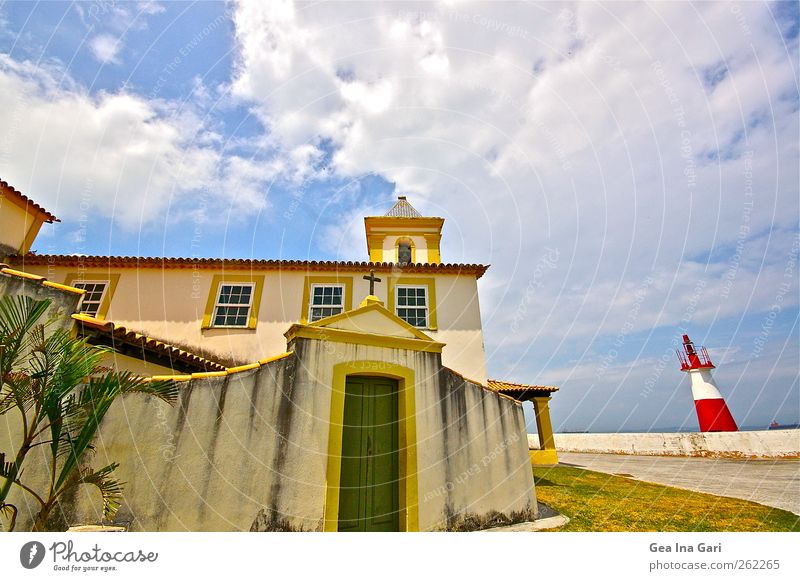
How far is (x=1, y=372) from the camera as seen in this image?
345 centimetres

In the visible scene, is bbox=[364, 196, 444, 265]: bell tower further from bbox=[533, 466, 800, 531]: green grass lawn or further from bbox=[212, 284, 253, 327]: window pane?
bbox=[533, 466, 800, 531]: green grass lawn

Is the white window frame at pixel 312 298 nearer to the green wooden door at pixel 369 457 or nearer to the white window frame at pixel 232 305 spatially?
the white window frame at pixel 232 305

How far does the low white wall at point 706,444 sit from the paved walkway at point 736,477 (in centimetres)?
59

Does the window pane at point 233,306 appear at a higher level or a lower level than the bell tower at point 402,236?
lower

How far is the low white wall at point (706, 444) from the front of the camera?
13656 mm

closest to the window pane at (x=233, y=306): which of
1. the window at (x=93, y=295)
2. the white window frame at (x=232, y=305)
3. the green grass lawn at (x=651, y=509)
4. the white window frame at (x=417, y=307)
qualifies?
the white window frame at (x=232, y=305)

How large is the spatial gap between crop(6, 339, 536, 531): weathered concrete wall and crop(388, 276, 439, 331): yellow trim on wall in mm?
5441

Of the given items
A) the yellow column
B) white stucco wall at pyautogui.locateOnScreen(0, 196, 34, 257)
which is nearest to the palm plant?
white stucco wall at pyautogui.locateOnScreen(0, 196, 34, 257)

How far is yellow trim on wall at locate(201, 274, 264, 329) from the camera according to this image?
11.4 meters

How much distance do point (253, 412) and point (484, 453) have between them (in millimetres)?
4137

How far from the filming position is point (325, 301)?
12.0 metres

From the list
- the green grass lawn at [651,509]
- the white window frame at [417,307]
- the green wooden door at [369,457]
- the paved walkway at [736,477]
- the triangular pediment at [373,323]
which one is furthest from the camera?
the white window frame at [417,307]
